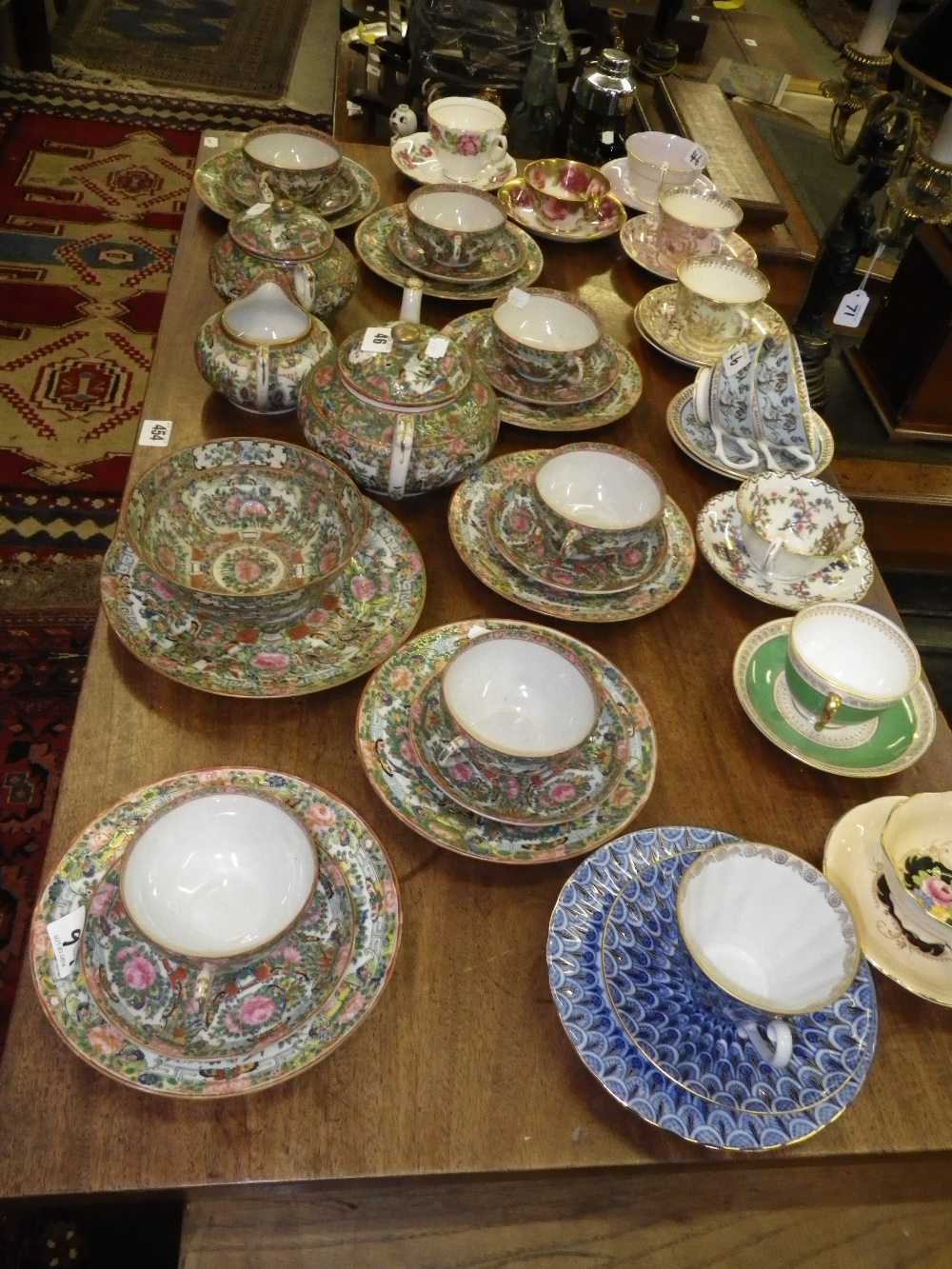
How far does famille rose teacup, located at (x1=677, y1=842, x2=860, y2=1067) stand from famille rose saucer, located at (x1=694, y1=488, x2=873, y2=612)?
0.39 meters

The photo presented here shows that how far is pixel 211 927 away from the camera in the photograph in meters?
0.70

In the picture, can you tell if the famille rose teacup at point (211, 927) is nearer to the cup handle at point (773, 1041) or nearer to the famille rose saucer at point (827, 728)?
the cup handle at point (773, 1041)

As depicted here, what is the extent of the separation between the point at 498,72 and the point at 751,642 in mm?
1517

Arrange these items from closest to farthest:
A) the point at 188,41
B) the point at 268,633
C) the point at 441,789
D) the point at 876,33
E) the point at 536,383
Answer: the point at 441,789 → the point at 268,633 → the point at 536,383 → the point at 876,33 → the point at 188,41

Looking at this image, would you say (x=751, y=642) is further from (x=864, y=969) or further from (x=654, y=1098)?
(x=654, y=1098)

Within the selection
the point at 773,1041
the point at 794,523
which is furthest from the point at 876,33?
the point at 773,1041

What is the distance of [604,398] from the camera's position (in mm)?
1272

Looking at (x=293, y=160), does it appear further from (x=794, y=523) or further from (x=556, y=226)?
(x=794, y=523)

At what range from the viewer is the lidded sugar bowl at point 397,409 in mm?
1008

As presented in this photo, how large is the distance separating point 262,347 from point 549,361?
1.16 feet

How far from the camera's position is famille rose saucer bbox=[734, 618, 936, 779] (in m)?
0.91

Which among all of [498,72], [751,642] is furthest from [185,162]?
[751,642]

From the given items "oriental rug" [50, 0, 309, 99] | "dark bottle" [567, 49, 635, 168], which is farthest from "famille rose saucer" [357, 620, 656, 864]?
"oriental rug" [50, 0, 309, 99]

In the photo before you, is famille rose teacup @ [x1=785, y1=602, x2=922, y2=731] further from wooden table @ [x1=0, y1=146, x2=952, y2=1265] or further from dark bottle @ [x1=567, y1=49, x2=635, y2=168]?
dark bottle @ [x1=567, y1=49, x2=635, y2=168]
